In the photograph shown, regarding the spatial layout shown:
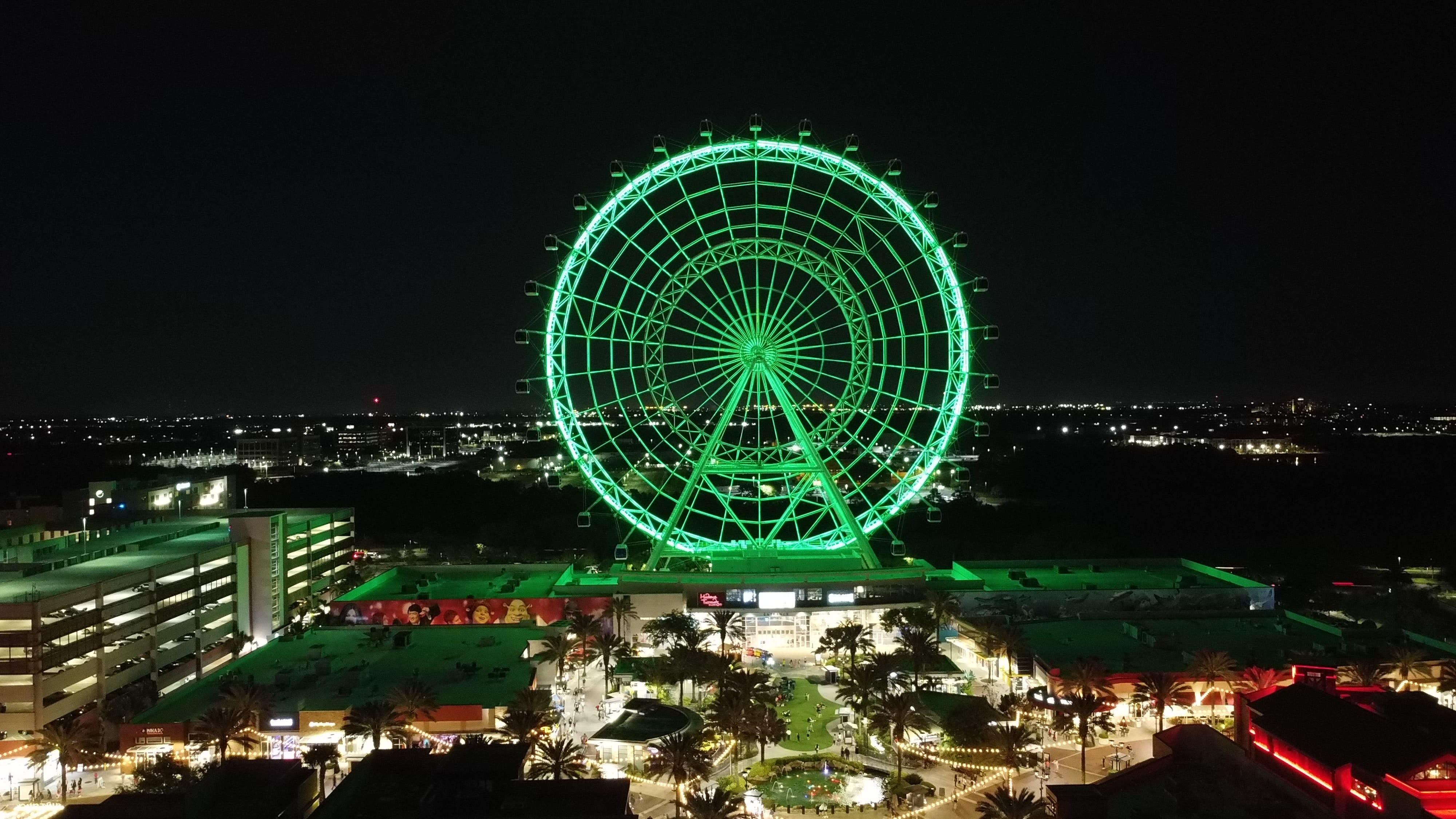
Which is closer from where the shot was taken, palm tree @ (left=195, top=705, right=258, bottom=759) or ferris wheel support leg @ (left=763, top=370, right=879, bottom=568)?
palm tree @ (left=195, top=705, right=258, bottom=759)

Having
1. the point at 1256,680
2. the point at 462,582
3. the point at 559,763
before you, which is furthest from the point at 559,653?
the point at 1256,680

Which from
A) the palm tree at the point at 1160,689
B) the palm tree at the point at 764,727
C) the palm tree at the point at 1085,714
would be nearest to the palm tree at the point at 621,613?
the palm tree at the point at 764,727

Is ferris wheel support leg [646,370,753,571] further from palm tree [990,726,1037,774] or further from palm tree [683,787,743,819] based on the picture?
palm tree [683,787,743,819]

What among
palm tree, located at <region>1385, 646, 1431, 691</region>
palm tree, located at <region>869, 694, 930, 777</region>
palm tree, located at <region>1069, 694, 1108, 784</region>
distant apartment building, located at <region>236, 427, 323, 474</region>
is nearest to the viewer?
palm tree, located at <region>1069, 694, 1108, 784</region>

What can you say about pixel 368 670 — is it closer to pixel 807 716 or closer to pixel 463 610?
pixel 463 610

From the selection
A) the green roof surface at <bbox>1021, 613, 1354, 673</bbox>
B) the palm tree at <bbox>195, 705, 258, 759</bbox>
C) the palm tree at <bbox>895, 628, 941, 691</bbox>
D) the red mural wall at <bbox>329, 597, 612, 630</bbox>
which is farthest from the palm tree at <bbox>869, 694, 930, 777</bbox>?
the palm tree at <bbox>195, 705, 258, 759</bbox>
